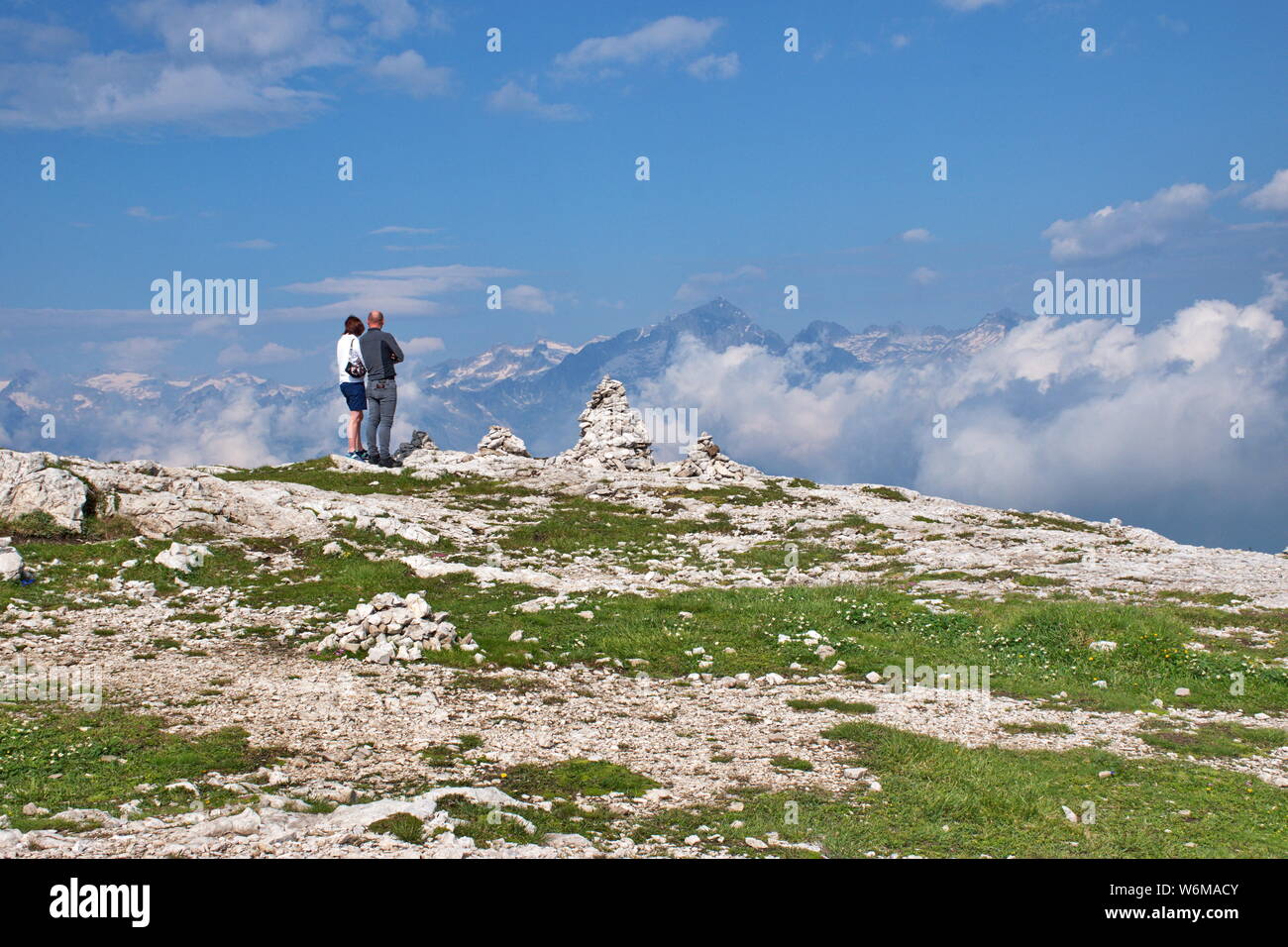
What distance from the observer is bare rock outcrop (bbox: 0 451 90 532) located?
29.2 m

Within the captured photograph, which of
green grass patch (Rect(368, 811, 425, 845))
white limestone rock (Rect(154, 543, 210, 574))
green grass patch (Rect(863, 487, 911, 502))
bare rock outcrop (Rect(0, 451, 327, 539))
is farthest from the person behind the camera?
green grass patch (Rect(863, 487, 911, 502))

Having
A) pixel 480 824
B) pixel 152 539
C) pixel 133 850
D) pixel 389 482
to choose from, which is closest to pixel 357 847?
pixel 480 824

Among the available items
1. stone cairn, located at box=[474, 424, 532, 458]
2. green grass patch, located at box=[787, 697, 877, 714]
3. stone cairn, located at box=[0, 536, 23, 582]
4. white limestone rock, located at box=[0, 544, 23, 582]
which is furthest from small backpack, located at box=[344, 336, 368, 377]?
green grass patch, located at box=[787, 697, 877, 714]

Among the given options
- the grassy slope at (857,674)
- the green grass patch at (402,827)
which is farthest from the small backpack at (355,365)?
the green grass patch at (402,827)

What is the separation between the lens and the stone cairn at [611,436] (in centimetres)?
5741

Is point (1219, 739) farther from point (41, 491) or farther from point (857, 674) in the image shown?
point (41, 491)

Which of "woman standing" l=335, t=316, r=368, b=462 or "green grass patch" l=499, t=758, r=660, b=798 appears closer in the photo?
"green grass patch" l=499, t=758, r=660, b=798

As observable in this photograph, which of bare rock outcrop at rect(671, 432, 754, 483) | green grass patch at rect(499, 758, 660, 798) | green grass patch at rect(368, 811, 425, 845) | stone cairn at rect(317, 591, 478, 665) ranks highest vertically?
bare rock outcrop at rect(671, 432, 754, 483)

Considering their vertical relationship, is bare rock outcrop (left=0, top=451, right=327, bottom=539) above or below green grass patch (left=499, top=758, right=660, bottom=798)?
above

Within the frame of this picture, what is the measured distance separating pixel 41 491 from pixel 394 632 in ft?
57.4

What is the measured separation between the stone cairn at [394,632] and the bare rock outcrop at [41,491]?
14.6m

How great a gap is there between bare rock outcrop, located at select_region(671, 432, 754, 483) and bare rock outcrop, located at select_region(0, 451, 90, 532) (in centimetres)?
3162

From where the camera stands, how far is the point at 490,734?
15.1m

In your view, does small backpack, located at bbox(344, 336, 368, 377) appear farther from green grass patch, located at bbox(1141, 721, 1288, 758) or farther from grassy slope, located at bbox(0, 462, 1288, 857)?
green grass patch, located at bbox(1141, 721, 1288, 758)
